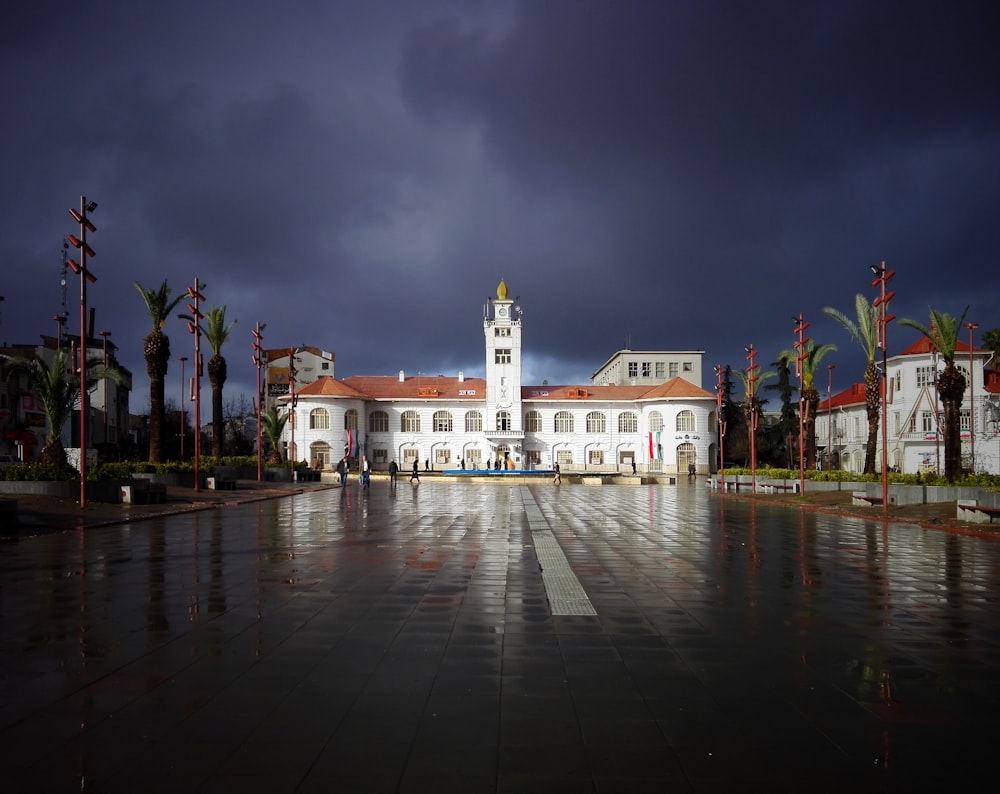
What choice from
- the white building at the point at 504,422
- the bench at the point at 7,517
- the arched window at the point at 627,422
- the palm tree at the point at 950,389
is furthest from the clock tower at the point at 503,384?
the bench at the point at 7,517

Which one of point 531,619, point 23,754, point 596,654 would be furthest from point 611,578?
point 23,754

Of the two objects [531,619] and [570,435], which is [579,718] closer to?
[531,619]

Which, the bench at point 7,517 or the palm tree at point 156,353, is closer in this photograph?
the bench at point 7,517

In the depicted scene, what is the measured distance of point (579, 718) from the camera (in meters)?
5.16

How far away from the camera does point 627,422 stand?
257 ft

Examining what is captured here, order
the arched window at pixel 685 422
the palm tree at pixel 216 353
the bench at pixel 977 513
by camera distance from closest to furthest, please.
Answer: the bench at pixel 977 513 → the palm tree at pixel 216 353 → the arched window at pixel 685 422

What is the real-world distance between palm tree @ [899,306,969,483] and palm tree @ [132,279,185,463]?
102ft

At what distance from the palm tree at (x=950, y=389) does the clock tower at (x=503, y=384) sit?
4968cm

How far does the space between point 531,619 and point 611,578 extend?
3155 mm

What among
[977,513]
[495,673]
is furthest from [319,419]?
[495,673]

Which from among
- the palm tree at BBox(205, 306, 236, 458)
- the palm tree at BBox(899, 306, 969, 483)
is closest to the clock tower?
the palm tree at BBox(205, 306, 236, 458)

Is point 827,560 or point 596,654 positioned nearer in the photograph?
point 596,654

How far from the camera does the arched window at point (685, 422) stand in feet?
241

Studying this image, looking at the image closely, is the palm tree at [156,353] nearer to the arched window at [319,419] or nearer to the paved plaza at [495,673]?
the paved plaza at [495,673]
